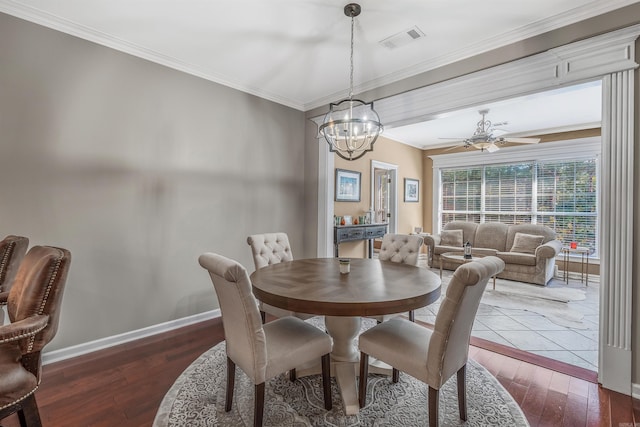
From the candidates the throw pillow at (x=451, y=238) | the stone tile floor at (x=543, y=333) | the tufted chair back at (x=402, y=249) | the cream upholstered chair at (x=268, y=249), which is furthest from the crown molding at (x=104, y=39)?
the throw pillow at (x=451, y=238)

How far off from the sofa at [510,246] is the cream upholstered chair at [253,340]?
4.56m

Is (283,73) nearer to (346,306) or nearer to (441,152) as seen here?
(346,306)

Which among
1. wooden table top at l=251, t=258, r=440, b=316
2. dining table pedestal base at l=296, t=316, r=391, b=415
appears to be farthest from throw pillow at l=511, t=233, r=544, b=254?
dining table pedestal base at l=296, t=316, r=391, b=415

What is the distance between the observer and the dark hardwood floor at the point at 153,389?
176cm

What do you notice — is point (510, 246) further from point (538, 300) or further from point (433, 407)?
point (433, 407)

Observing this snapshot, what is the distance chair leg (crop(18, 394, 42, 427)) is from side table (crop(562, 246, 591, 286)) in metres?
6.56

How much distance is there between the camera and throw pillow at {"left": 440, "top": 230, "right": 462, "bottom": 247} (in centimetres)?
600

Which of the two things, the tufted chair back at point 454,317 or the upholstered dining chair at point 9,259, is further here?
the upholstered dining chair at point 9,259

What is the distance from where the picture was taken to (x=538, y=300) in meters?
4.08

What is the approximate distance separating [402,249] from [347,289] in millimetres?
→ 1293

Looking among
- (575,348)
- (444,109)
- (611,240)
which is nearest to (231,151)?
(444,109)

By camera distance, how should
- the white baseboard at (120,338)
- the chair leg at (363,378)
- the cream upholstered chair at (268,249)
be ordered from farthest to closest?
the cream upholstered chair at (268,249), the white baseboard at (120,338), the chair leg at (363,378)

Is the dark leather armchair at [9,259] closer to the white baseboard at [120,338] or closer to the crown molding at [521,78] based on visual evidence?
the white baseboard at [120,338]

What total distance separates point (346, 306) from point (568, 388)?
184cm
